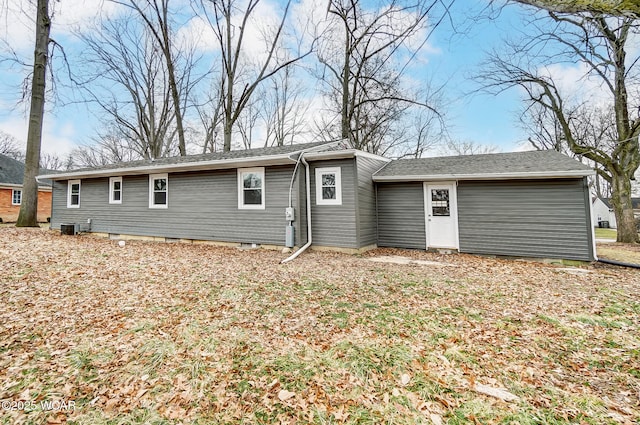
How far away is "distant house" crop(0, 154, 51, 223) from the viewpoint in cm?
1816

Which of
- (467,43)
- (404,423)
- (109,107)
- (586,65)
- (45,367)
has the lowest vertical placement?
(404,423)

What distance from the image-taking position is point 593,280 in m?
5.72

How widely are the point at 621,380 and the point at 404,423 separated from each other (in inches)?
85.6

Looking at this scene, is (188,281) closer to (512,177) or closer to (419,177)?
(419,177)

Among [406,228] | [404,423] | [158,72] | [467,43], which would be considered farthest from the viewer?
[158,72]

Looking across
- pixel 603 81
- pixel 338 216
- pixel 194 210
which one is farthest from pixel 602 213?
pixel 194 210

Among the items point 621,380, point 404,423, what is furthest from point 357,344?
point 621,380

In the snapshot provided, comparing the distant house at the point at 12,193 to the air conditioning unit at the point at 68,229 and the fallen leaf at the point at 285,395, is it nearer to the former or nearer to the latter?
the air conditioning unit at the point at 68,229

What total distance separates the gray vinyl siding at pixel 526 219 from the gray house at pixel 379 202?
0.08 ft

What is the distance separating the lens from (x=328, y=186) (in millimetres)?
8648

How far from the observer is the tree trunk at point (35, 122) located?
12023 mm

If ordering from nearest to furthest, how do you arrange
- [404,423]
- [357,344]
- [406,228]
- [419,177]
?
[404,423], [357,344], [419,177], [406,228]

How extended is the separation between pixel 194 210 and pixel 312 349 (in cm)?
861

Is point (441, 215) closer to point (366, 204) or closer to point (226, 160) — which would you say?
point (366, 204)
